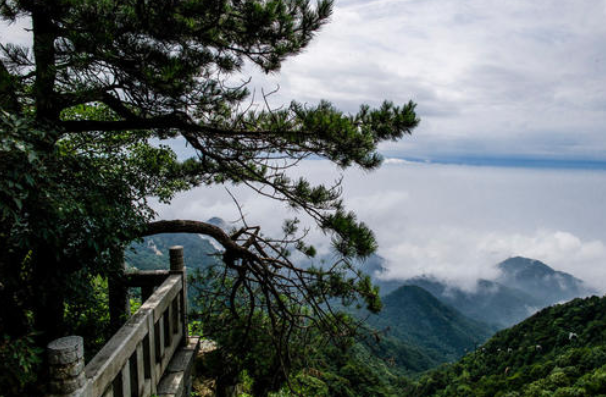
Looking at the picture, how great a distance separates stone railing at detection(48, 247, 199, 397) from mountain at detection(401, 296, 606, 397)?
975 inches

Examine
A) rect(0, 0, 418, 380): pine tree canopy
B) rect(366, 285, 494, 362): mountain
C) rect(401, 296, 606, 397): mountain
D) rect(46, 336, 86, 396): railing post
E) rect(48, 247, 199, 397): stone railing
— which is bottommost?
rect(366, 285, 494, 362): mountain

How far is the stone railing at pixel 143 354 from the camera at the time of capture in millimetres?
1910

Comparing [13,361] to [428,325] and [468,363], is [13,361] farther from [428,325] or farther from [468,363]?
[428,325]

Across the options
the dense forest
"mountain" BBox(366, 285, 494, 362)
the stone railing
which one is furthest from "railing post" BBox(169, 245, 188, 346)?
"mountain" BBox(366, 285, 494, 362)

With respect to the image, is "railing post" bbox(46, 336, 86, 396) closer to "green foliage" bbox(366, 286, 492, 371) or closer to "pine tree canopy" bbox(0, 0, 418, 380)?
"pine tree canopy" bbox(0, 0, 418, 380)

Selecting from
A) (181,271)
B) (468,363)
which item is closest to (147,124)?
(181,271)

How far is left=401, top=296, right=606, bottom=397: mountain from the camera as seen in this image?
24.0 metres

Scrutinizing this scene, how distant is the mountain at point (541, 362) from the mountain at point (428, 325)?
55.5 metres

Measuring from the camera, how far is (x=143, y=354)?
317 cm

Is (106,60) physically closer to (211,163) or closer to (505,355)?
(211,163)

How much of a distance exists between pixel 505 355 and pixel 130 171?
150 feet

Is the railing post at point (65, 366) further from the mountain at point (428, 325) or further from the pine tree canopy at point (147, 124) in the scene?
the mountain at point (428, 325)

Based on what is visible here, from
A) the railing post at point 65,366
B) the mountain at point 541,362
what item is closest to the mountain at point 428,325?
the mountain at point 541,362

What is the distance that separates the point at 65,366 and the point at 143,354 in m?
1.39
